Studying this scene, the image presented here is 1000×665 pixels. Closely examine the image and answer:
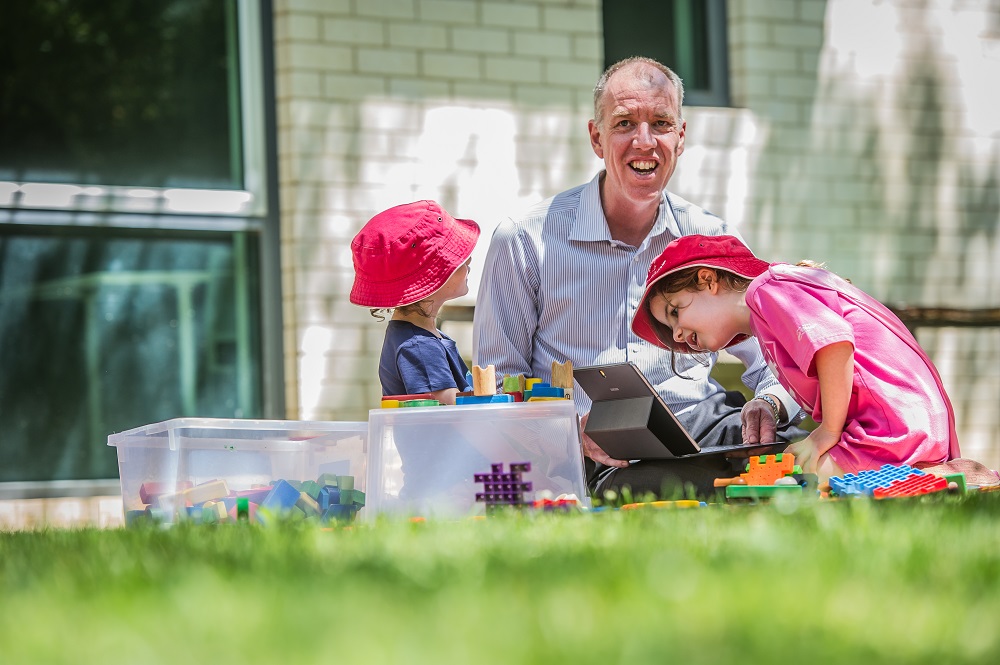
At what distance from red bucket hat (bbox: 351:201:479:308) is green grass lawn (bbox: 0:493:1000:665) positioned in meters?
1.68

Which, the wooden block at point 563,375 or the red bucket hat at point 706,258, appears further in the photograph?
the red bucket hat at point 706,258

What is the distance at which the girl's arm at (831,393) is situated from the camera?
364 cm

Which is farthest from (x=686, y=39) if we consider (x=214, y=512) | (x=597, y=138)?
(x=214, y=512)

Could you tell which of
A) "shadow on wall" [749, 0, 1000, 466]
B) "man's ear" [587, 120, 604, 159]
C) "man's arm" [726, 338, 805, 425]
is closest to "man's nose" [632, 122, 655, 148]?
"man's ear" [587, 120, 604, 159]

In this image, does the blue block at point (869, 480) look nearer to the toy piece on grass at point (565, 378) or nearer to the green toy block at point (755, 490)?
the green toy block at point (755, 490)

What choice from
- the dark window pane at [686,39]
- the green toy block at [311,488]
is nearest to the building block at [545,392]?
the green toy block at [311,488]

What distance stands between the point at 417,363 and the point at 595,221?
981 millimetres

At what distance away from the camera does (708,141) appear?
737 centimetres

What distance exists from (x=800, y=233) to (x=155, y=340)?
11.9 ft

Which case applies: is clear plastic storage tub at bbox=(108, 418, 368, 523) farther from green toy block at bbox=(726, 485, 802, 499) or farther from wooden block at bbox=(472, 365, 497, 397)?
green toy block at bbox=(726, 485, 802, 499)

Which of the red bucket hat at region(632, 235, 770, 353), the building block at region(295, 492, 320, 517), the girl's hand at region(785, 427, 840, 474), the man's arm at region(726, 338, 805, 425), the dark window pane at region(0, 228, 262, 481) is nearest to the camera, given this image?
the building block at region(295, 492, 320, 517)

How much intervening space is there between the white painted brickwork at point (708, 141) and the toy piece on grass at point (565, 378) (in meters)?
2.84

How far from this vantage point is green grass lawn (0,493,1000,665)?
4.91 ft

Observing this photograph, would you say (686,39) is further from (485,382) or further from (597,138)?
(485,382)
